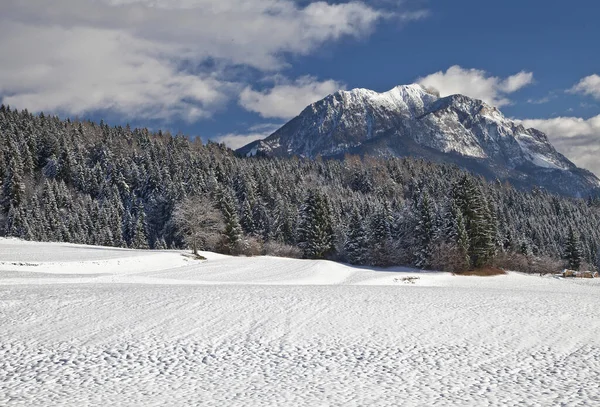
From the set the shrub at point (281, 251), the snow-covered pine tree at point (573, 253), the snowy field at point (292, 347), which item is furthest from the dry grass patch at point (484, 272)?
the snow-covered pine tree at point (573, 253)

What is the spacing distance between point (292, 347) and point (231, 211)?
57.5 meters

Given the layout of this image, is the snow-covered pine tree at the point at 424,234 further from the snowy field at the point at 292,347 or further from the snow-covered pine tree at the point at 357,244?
the snowy field at the point at 292,347

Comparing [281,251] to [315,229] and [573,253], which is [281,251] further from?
[573,253]

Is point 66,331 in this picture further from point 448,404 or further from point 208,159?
point 208,159

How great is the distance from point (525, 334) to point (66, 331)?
2073 centimetres

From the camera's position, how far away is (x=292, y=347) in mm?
16922

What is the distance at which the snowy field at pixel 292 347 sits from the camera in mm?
11914

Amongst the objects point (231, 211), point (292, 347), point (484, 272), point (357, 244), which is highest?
point (231, 211)

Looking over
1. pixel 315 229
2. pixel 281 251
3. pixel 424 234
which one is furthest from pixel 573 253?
pixel 281 251

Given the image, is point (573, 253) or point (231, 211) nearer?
point (231, 211)

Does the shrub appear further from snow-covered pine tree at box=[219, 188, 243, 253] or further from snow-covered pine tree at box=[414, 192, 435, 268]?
snow-covered pine tree at box=[414, 192, 435, 268]

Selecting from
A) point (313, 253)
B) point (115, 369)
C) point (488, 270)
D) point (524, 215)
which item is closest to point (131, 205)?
point (313, 253)

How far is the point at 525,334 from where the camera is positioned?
1927 cm

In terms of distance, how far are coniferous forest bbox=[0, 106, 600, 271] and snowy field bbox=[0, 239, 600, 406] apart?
3519cm
